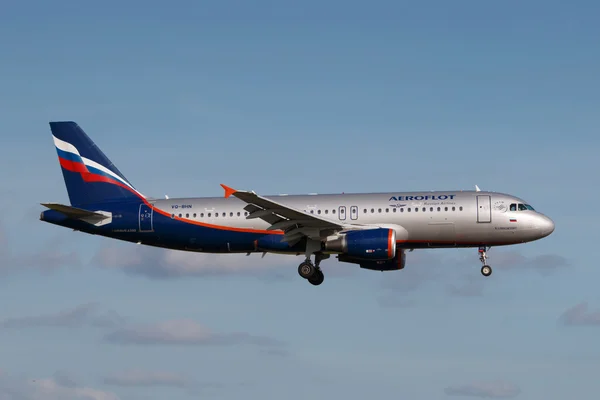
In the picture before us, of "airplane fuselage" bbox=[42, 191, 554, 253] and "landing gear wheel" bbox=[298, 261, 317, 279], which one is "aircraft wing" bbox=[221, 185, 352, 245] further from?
"landing gear wheel" bbox=[298, 261, 317, 279]

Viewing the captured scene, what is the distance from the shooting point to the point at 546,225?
173 feet

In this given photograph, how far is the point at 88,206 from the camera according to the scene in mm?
58312

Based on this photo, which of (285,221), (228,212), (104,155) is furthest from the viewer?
(104,155)

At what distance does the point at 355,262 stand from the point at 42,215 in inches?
739

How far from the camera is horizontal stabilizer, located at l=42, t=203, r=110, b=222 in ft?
182

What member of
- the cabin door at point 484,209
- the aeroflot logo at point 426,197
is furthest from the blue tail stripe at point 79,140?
the cabin door at point 484,209

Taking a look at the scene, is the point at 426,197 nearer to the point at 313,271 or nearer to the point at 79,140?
the point at 313,271

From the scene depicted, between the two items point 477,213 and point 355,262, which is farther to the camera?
point 355,262

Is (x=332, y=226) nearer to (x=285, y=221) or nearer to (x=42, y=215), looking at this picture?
(x=285, y=221)

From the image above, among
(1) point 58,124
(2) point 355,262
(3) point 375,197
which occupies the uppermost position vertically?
(1) point 58,124

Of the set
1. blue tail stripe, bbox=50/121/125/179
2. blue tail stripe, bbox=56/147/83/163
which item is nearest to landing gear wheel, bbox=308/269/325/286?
blue tail stripe, bbox=50/121/125/179

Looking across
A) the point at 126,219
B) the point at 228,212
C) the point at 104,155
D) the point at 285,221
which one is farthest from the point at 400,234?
the point at 104,155

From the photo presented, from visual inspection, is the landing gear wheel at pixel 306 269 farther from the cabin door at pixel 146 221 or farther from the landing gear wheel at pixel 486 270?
the landing gear wheel at pixel 486 270

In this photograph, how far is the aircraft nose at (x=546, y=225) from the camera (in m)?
52.6
